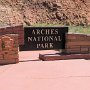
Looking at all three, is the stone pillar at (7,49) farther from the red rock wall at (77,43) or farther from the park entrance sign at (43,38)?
the red rock wall at (77,43)

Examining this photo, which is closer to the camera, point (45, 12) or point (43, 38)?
point (43, 38)

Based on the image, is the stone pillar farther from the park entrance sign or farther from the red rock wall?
the red rock wall

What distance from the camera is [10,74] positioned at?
8633mm

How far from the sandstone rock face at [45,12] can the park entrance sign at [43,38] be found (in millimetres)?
16972

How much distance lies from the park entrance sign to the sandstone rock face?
55.7 feet

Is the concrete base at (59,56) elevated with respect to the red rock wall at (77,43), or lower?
lower

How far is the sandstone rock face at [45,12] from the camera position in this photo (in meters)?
28.8

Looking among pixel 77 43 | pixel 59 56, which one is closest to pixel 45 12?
pixel 77 43

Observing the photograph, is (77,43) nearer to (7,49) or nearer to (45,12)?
(7,49)

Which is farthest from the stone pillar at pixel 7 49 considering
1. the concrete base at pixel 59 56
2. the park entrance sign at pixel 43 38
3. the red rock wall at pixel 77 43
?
the red rock wall at pixel 77 43

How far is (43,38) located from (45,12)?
768 inches

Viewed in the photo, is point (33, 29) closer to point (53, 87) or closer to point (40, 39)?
point (40, 39)

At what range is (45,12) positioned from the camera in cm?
3033

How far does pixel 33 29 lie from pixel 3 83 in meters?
3.39
